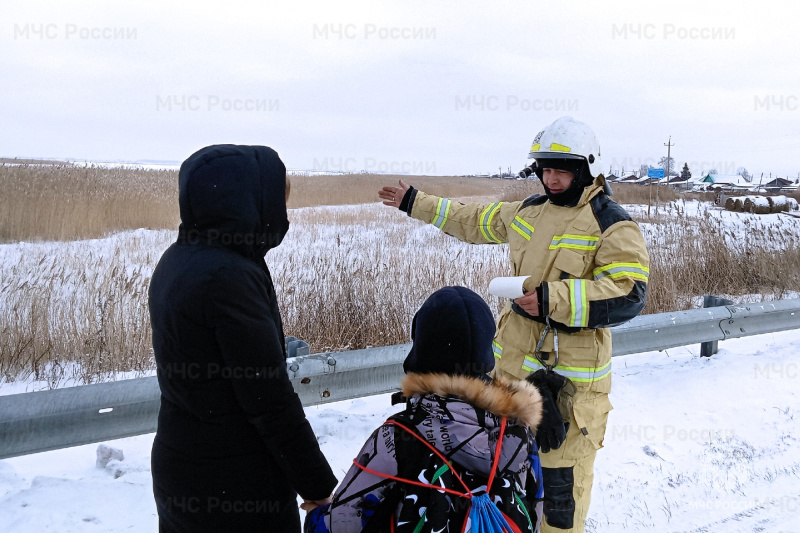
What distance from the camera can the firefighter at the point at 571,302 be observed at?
2.36 meters

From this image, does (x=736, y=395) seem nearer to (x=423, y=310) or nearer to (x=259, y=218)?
(x=423, y=310)

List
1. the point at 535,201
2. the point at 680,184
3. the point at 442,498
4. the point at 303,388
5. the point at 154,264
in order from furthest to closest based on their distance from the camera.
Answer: the point at 680,184
the point at 154,264
the point at 303,388
the point at 535,201
the point at 442,498

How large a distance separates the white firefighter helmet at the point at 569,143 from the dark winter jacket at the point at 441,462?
4.18 ft

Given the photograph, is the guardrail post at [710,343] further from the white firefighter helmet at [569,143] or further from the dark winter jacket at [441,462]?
the dark winter jacket at [441,462]

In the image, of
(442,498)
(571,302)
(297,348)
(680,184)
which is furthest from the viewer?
(680,184)

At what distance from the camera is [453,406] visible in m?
1.56

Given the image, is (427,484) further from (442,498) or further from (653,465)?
(653,465)

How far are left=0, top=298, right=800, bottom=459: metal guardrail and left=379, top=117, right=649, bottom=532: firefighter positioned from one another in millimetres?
991

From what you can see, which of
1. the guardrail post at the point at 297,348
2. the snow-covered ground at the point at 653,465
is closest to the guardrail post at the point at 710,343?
the snow-covered ground at the point at 653,465

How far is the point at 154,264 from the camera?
7500 mm

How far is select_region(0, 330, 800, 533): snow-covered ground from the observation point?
9.05 feet

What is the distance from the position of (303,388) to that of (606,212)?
1.77 meters

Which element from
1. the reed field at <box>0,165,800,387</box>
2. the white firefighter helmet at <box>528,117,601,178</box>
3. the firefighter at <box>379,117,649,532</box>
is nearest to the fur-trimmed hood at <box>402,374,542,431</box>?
the firefighter at <box>379,117,649,532</box>

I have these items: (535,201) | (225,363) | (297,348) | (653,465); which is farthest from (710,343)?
(225,363)
